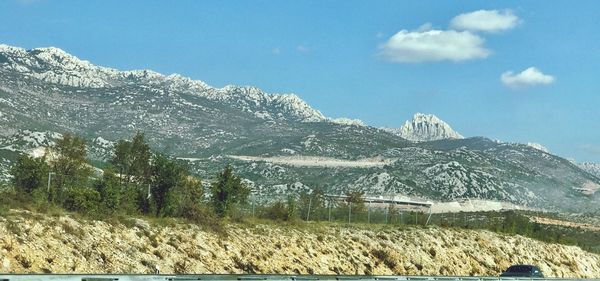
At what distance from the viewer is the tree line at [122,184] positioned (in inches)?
1759

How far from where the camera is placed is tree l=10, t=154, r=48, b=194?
46562 millimetres

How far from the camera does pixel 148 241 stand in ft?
140

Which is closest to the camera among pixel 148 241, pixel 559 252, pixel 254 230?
pixel 148 241

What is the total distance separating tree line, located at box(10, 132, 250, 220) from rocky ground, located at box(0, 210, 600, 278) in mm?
2918

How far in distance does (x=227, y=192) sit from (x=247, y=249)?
42.4 ft

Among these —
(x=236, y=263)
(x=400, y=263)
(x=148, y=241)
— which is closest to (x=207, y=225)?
(x=236, y=263)

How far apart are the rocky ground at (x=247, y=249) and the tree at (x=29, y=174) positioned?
6984 mm

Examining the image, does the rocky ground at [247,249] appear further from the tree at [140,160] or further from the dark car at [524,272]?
A: the dark car at [524,272]

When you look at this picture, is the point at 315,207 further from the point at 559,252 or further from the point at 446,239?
the point at 559,252

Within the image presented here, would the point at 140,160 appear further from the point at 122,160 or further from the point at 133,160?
the point at 122,160

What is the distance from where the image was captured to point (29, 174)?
48.5 meters

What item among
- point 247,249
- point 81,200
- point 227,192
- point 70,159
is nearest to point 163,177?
point 70,159

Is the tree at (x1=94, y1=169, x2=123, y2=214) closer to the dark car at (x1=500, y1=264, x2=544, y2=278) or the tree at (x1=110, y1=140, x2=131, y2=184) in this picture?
the tree at (x1=110, y1=140, x2=131, y2=184)

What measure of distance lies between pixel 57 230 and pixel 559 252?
75.4 metres
